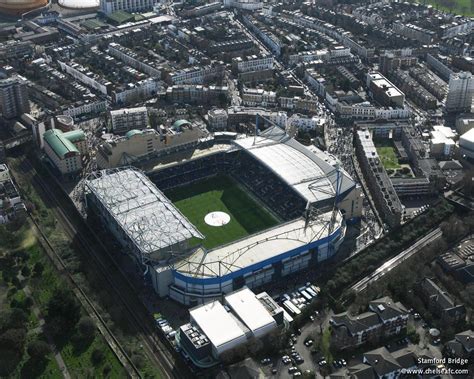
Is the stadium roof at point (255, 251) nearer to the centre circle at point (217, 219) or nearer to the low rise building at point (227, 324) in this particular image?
the low rise building at point (227, 324)

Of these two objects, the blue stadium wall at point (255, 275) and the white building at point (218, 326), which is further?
the blue stadium wall at point (255, 275)

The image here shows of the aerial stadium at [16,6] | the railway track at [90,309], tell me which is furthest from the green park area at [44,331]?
the aerial stadium at [16,6]

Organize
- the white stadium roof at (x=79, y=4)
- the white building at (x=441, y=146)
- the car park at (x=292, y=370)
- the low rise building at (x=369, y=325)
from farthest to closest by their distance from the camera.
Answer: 1. the white stadium roof at (x=79, y=4)
2. the white building at (x=441, y=146)
3. the low rise building at (x=369, y=325)
4. the car park at (x=292, y=370)

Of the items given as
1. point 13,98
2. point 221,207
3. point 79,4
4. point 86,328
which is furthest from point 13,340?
point 79,4

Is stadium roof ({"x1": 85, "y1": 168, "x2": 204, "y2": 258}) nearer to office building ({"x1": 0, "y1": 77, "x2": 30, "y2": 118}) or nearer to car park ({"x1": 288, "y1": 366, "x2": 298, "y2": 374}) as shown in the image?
car park ({"x1": 288, "y1": 366, "x2": 298, "y2": 374})

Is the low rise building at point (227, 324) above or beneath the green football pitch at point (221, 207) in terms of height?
above

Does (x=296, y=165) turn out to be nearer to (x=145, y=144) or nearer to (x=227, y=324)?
(x=145, y=144)

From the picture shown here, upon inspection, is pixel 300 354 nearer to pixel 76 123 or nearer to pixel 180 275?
pixel 180 275

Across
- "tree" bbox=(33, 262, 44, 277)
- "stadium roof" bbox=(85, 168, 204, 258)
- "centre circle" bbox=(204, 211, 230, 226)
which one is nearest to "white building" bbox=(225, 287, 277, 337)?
"stadium roof" bbox=(85, 168, 204, 258)
